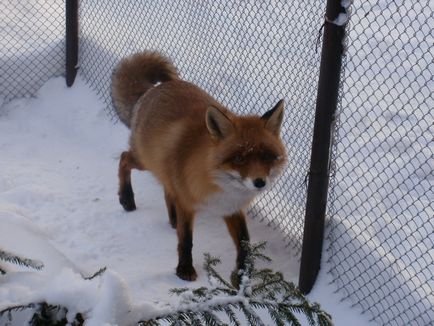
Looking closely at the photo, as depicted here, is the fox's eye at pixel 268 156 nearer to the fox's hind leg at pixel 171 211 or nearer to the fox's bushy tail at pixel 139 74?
the fox's hind leg at pixel 171 211

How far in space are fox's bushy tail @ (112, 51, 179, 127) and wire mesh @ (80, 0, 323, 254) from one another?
2.22 feet

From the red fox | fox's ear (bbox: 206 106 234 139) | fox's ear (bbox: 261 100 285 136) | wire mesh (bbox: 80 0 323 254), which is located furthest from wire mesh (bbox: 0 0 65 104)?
fox's ear (bbox: 261 100 285 136)

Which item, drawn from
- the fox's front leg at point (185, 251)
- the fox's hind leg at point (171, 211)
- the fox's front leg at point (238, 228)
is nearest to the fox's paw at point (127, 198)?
the fox's hind leg at point (171, 211)

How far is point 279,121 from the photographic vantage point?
352 cm

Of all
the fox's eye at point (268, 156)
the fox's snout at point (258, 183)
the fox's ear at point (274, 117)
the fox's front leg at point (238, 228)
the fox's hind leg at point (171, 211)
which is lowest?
the fox's hind leg at point (171, 211)

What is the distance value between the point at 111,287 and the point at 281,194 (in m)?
3.16

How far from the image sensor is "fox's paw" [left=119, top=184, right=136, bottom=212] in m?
4.71

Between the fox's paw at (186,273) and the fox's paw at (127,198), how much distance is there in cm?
98

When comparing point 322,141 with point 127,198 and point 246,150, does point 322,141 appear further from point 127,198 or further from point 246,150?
point 127,198

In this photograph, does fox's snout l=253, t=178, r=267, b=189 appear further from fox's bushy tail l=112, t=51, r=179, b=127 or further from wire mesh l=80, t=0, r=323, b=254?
fox's bushy tail l=112, t=51, r=179, b=127

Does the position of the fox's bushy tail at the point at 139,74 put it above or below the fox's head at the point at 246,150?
below

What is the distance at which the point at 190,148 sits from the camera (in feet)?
A: 12.1

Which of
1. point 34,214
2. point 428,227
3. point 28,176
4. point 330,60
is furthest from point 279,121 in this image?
point 28,176

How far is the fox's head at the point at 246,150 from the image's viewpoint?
328 centimetres
